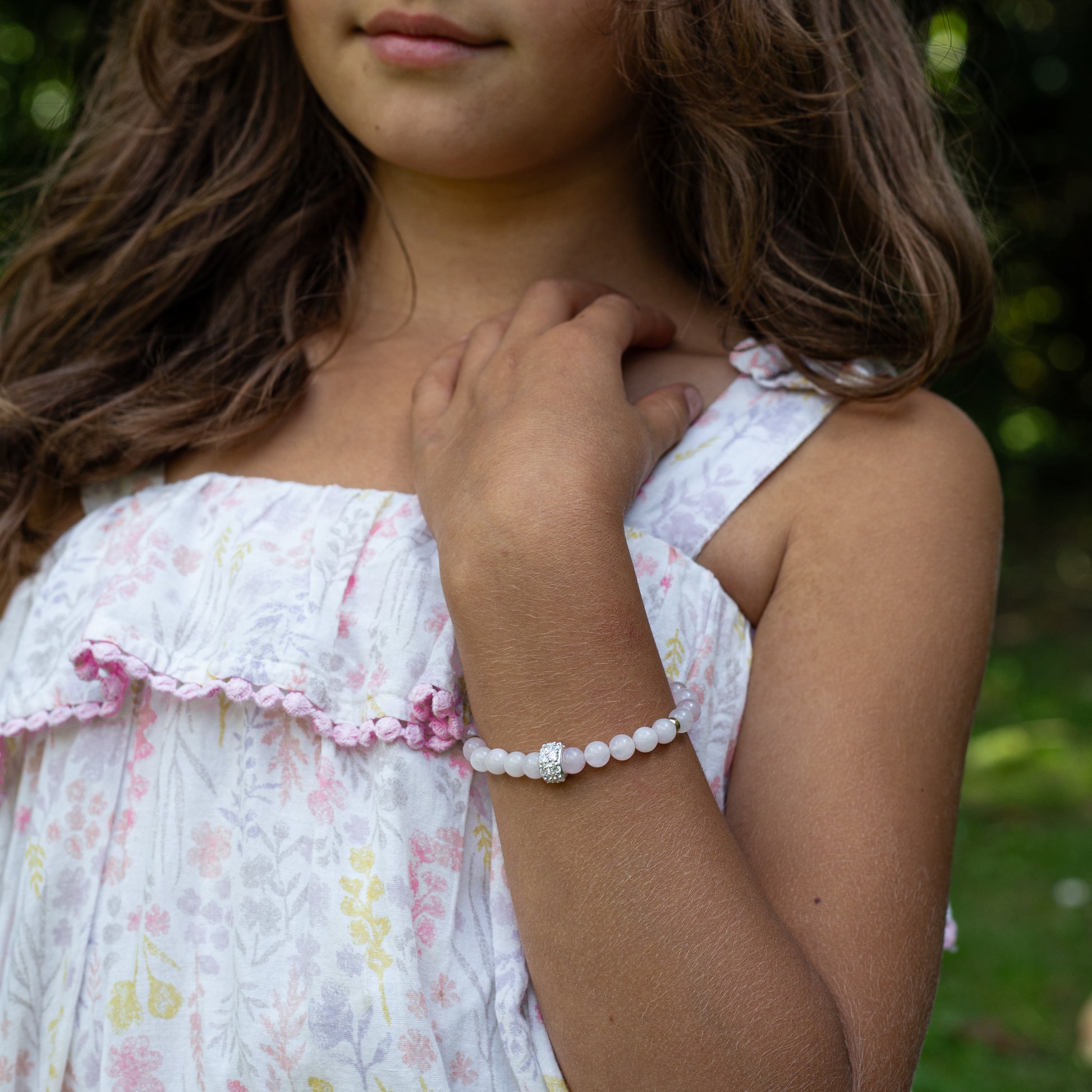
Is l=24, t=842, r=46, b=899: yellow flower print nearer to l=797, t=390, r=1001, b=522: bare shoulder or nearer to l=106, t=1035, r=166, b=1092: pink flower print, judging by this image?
l=106, t=1035, r=166, b=1092: pink flower print

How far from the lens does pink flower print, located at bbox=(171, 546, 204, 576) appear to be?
1.45 metres

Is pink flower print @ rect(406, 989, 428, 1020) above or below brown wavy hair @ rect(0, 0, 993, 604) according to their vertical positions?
below

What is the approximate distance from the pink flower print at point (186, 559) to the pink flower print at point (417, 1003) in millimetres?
547

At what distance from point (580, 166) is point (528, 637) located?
0.80 metres

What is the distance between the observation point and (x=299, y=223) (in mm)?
1873

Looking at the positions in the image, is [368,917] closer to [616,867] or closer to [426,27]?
[616,867]

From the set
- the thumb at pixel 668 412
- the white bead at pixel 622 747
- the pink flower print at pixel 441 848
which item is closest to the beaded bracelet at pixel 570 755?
the white bead at pixel 622 747

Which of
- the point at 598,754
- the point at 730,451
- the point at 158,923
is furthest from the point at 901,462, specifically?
the point at 158,923

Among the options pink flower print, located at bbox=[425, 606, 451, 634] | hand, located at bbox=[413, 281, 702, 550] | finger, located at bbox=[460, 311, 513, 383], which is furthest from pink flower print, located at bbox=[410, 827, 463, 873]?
finger, located at bbox=[460, 311, 513, 383]

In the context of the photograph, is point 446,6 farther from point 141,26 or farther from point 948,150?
point 948,150

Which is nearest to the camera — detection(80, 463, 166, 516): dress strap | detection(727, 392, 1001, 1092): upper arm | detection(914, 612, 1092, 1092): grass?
detection(727, 392, 1001, 1092): upper arm

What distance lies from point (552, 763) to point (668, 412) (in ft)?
1.62

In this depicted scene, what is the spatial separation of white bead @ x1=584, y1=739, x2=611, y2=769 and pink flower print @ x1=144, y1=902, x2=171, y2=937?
0.52 metres

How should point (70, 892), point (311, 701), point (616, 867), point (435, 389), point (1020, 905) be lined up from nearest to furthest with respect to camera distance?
point (616, 867) → point (311, 701) → point (70, 892) → point (435, 389) → point (1020, 905)
